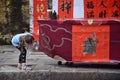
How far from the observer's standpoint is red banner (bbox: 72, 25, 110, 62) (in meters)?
9.10

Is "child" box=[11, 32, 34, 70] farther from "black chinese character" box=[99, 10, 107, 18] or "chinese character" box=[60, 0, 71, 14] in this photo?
"black chinese character" box=[99, 10, 107, 18]

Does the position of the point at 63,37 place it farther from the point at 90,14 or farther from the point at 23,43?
the point at 90,14

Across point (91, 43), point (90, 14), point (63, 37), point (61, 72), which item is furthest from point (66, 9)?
point (61, 72)

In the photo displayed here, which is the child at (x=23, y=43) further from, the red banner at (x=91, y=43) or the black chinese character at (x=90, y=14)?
the black chinese character at (x=90, y=14)

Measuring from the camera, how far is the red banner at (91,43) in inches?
358

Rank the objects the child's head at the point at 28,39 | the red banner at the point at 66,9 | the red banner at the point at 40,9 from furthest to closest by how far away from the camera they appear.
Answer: the red banner at the point at 40,9 < the red banner at the point at 66,9 < the child's head at the point at 28,39

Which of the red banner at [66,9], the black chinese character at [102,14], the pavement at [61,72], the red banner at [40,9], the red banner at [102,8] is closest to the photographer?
the pavement at [61,72]

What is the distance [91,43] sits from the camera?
9164 mm

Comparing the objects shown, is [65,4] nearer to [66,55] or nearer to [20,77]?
[66,55]

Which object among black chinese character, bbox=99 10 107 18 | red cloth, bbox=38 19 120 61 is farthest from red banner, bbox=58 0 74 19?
red cloth, bbox=38 19 120 61

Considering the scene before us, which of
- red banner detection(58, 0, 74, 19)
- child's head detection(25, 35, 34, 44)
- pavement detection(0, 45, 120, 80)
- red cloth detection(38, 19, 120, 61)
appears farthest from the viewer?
red banner detection(58, 0, 74, 19)

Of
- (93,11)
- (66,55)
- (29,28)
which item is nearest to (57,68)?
(66,55)

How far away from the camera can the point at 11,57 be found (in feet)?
37.5

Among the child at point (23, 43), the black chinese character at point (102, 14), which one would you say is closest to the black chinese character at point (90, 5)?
the black chinese character at point (102, 14)
